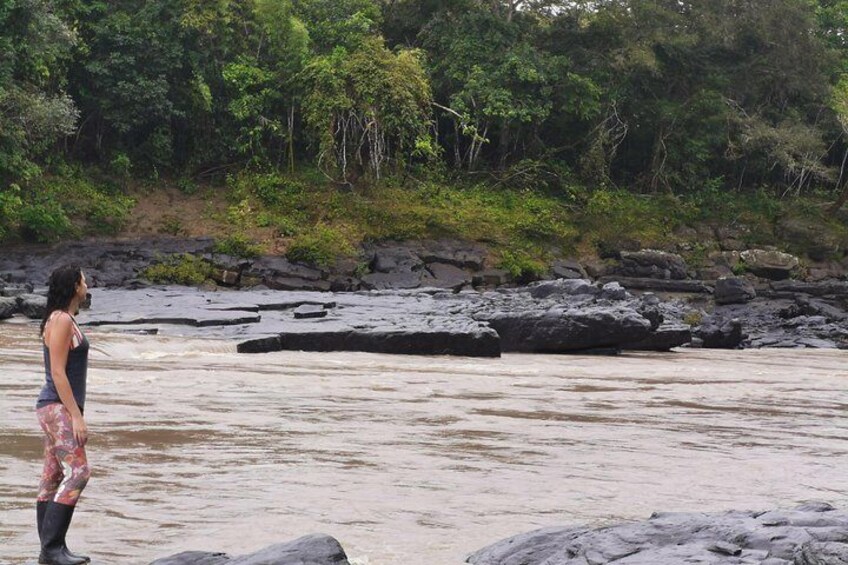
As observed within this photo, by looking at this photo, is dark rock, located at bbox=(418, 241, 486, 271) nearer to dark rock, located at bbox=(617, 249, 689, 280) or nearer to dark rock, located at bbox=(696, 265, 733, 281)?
dark rock, located at bbox=(617, 249, 689, 280)

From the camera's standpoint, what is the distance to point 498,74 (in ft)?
123

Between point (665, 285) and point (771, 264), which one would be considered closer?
point (665, 285)

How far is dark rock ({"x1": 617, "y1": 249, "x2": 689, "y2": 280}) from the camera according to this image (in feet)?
117

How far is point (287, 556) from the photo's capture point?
15.9ft

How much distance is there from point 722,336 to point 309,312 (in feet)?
28.1

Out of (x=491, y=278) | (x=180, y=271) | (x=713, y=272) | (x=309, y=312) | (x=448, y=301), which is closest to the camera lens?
(x=309, y=312)

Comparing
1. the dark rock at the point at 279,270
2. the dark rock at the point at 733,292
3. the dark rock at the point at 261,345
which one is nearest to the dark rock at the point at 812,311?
the dark rock at the point at 733,292

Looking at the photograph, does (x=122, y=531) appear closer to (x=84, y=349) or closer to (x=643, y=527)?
(x=84, y=349)

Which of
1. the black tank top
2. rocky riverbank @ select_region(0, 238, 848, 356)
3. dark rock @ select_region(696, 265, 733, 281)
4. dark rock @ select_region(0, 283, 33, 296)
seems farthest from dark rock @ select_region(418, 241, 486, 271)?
the black tank top

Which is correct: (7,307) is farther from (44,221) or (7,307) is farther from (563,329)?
(44,221)

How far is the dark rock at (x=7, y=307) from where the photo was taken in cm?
1992

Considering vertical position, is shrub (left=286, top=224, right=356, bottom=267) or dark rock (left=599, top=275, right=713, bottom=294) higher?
shrub (left=286, top=224, right=356, bottom=267)

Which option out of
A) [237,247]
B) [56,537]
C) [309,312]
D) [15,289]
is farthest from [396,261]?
[56,537]

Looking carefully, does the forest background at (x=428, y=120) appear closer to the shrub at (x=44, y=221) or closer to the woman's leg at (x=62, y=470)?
the shrub at (x=44, y=221)
